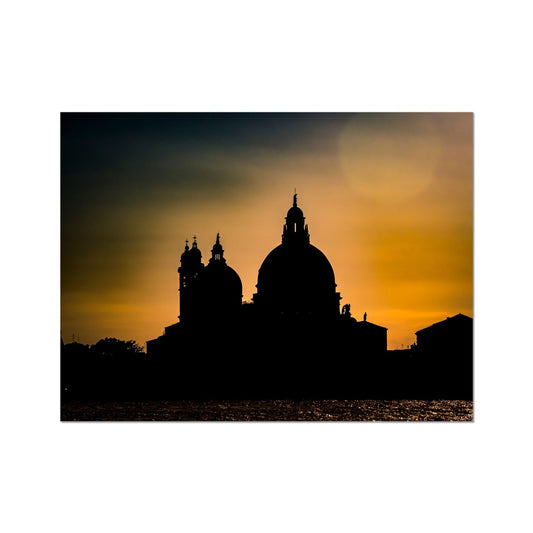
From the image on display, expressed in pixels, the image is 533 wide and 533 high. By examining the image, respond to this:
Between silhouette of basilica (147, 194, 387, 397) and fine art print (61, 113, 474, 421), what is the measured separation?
0.08 m

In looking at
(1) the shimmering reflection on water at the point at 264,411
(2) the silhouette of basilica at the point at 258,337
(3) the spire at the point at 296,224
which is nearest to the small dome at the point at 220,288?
(2) the silhouette of basilica at the point at 258,337

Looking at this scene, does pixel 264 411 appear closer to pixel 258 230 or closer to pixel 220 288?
pixel 258 230

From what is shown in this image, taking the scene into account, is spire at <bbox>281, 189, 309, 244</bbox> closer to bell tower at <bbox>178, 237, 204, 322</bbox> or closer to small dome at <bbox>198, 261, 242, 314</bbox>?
small dome at <bbox>198, 261, 242, 314</bbox>

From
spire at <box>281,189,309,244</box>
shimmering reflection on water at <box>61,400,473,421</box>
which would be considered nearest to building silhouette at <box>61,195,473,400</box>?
spire at <box>281,189,309,244</box>

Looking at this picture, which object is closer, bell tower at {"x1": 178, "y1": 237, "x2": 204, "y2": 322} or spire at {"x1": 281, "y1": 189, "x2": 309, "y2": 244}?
spire at {"x1": 281, "y1": 189, "x2": 309, "y2": 244}

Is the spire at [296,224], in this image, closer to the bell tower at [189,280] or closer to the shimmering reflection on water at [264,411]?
the bell tower at [189,280]

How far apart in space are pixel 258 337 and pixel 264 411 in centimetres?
239

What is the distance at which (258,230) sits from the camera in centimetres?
1067

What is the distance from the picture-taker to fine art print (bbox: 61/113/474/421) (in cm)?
1009

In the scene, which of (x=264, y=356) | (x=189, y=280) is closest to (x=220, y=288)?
(x=189, y=280)

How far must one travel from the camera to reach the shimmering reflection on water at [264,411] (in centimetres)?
992

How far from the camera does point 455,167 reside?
399 inches
